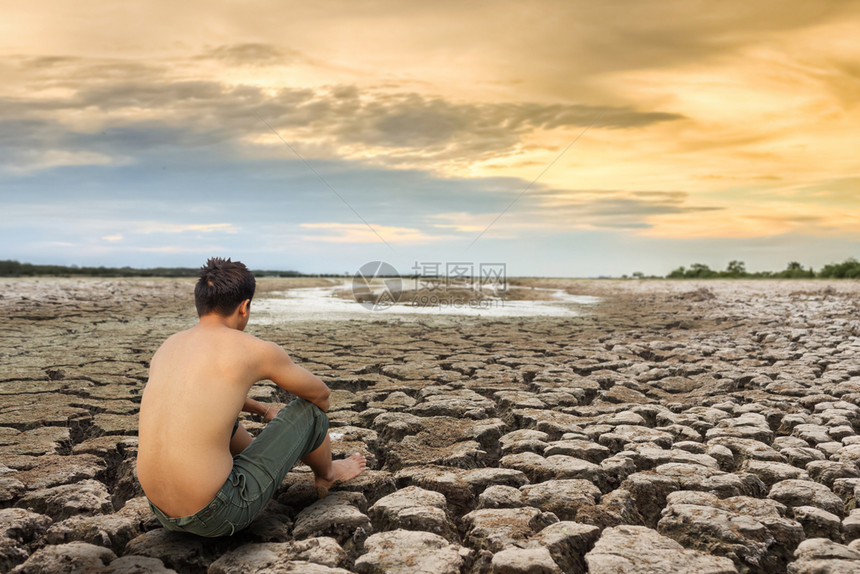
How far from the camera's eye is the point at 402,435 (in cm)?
329

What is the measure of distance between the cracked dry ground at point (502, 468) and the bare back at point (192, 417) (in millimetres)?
253

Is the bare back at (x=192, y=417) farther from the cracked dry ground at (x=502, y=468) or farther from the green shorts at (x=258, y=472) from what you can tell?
the cracked dry ground at (x=502, y=468)

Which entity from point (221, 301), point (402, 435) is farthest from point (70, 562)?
point (402, 435)

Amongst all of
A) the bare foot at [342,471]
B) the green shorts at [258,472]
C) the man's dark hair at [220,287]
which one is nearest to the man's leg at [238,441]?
the green shorts at [258,472]

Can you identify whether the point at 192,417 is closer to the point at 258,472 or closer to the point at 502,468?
the point at 258,472

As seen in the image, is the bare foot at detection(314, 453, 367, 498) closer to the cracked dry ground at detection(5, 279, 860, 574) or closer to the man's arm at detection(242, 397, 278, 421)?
the cracked dry ground at detection(5, 279, 860, 574)

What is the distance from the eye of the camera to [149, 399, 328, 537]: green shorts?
1.96 meters

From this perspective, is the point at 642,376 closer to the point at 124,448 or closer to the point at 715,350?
the point at 715,350

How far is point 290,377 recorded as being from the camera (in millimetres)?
2135

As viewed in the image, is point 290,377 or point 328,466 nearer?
point 290,377

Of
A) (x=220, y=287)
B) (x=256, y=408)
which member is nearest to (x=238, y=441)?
(x=256, y=408)

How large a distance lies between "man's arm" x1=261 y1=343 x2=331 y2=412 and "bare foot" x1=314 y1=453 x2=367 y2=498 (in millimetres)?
380

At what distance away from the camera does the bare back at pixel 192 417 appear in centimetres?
191

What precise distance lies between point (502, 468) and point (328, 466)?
822 mm
